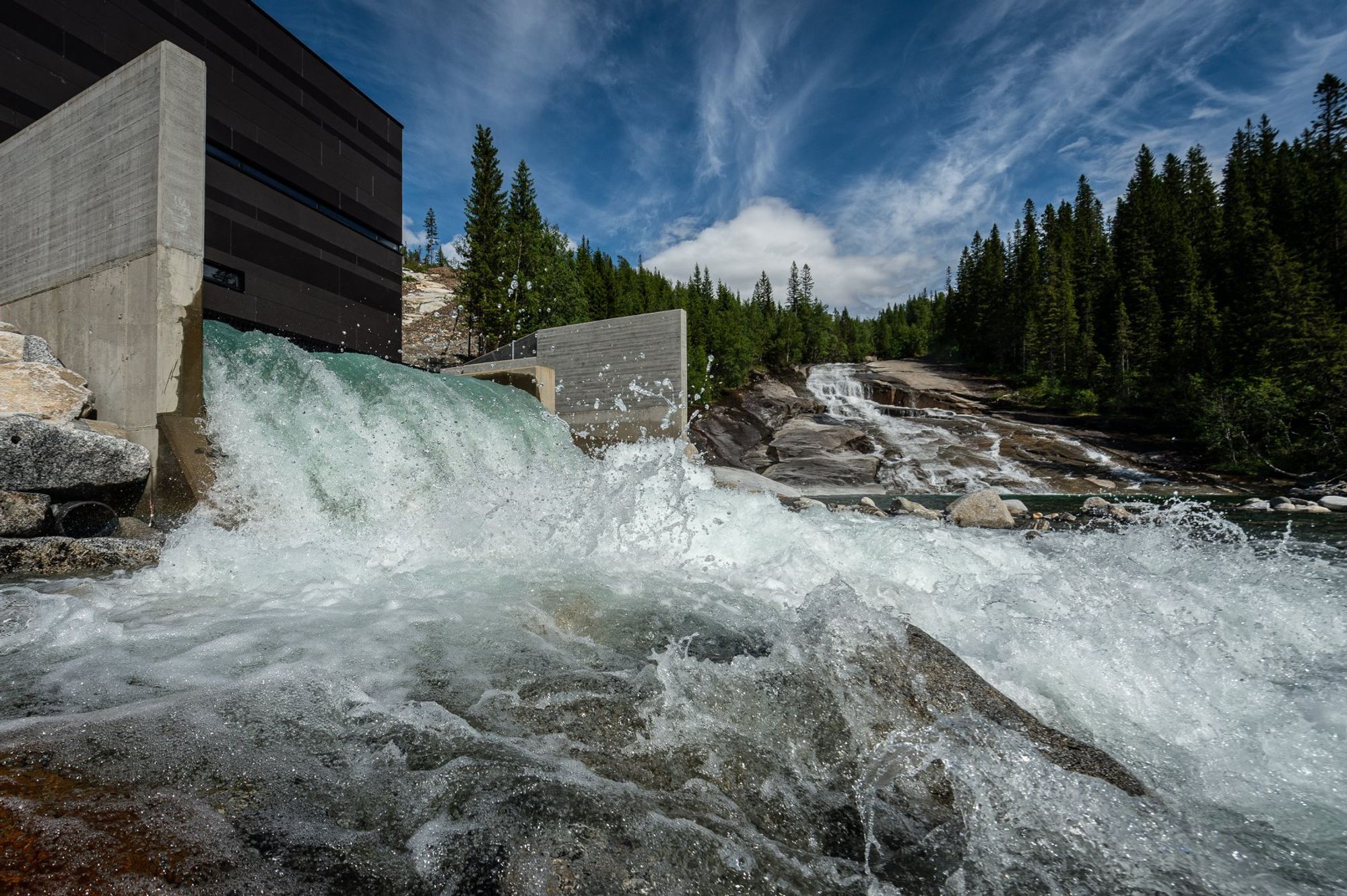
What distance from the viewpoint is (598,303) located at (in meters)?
49.1

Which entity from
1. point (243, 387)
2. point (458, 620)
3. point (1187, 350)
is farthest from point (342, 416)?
point (1187, 350)

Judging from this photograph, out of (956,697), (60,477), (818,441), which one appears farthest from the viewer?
(818,441)

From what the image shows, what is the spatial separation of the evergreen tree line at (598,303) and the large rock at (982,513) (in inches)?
665

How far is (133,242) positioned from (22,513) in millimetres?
3320

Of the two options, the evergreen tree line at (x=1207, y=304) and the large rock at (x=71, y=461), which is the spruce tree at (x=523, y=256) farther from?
the evergreen tree line at (x=1207, y=304)

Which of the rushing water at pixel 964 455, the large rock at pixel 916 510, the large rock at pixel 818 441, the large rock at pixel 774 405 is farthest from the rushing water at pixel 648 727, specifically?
the large rock at pixel 774 405

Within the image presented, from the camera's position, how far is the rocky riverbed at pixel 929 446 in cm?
2512

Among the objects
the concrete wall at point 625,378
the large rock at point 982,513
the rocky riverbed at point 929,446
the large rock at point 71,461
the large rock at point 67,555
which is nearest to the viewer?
the large rock at point 67,555

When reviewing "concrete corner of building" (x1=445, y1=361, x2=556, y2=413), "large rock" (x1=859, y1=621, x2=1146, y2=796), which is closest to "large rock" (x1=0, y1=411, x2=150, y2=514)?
"large rock" (x1=859, y1=621, x2=1146, y2=796)

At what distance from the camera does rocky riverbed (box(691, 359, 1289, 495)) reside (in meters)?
25.1

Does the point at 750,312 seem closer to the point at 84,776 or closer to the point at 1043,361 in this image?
the point at 1043,361

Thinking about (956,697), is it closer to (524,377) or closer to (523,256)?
(524,377)

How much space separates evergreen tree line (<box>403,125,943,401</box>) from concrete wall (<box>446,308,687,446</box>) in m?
11.4

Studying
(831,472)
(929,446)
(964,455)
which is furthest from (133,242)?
(929,446)
